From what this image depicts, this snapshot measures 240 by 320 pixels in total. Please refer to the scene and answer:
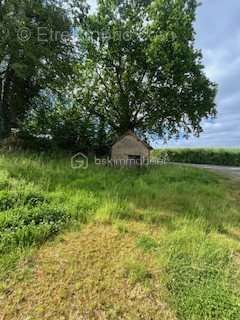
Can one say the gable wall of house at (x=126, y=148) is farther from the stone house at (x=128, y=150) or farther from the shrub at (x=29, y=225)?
the shrub at (x=29, y=225)

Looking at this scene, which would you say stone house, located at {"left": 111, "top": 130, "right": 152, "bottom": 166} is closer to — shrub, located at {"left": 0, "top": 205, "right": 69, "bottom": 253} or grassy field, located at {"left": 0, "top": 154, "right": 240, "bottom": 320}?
grassy field, located at {"left": 0, "top": 154, "right": 240, "bottom": 320}

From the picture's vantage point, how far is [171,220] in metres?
5.29

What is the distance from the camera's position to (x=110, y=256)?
3898 mm

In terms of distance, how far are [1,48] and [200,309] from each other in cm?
1062

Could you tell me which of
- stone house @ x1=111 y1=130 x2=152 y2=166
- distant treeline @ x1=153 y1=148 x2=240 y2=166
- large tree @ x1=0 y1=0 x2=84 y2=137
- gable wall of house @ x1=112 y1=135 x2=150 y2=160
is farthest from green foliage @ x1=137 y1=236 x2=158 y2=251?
distant treeline @ x1=153 y1=148 x2=240 y2=166

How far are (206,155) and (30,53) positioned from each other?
20.9 m

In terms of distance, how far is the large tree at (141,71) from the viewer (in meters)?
15.8

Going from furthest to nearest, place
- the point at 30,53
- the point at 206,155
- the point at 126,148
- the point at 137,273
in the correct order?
the point at 206,155 → the point at 126,148 → the point at 30,53 → the point at 137,273

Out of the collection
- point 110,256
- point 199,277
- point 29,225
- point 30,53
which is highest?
point 30,53

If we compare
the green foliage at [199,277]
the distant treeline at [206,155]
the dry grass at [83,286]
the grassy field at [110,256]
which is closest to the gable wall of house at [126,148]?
the grassy field at [110,256]

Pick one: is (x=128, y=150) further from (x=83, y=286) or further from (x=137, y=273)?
(x=83, y=286)

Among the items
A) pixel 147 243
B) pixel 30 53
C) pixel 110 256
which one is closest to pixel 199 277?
pixel 147 243

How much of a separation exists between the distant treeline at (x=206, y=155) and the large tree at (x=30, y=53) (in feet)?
55.0

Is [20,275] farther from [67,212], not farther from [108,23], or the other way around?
[108,23]
